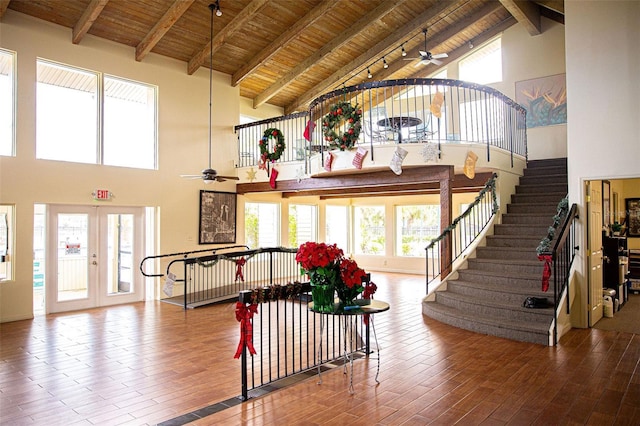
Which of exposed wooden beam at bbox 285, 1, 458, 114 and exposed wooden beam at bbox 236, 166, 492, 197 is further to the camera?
exposed wooden beam at bbox 285, 1, 458, 114

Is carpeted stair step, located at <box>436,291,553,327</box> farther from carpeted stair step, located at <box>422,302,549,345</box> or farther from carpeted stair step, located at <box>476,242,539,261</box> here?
carpeted stair step, located at <box>476,242,539,261</box>

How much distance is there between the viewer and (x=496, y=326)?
218 inches

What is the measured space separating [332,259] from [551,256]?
292 centimetres

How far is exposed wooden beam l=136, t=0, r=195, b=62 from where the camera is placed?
7406 millimetres

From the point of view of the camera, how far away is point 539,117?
10.4 meters

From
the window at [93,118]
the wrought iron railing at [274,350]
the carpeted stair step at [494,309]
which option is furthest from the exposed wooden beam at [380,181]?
the wrought iron railing at [274,350]

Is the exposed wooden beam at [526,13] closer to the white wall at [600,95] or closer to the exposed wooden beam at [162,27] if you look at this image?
the white wall at [600,95]

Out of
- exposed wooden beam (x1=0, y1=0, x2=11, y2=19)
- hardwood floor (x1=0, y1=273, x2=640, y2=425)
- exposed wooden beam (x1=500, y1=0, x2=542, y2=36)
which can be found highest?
exposed wooden beam (x1=500, y1=0, x2=542, y2=36)

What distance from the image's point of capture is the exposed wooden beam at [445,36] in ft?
33.0

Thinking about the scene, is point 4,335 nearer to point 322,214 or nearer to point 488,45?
point 322,214

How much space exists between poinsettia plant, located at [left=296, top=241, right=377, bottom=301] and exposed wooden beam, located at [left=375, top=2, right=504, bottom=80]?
849cm

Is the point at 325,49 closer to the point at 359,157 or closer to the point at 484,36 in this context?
the point at 359,157

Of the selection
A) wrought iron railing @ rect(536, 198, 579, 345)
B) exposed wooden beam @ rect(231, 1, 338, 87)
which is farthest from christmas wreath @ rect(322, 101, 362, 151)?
wrought iron railing @ rect(536, 198, 579, 345)

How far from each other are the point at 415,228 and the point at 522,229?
17.9 feet
